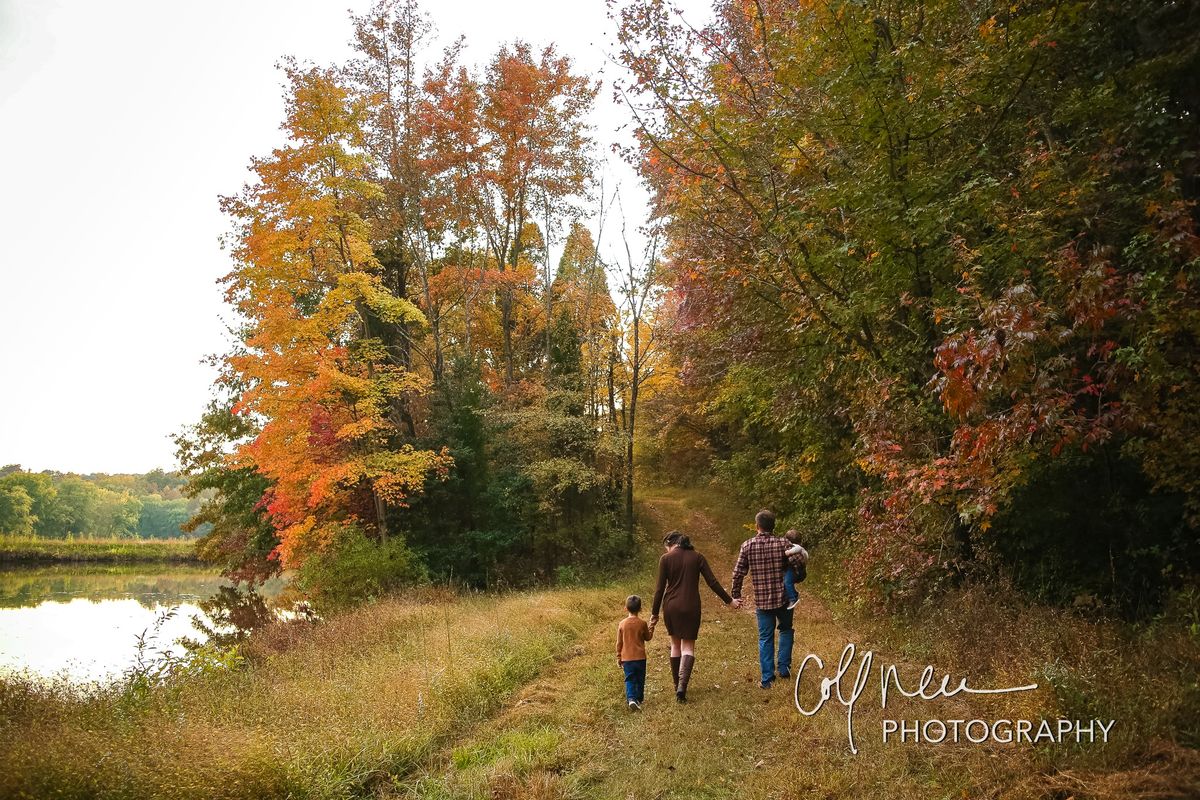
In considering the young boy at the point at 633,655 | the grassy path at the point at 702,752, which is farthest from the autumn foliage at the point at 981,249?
the young boy at the point at 633,655

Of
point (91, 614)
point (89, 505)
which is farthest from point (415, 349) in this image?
point (89, 505)

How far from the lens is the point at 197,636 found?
51.0 ft

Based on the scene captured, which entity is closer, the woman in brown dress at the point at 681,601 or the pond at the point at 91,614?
the woman in brown dress at the point at 681,601

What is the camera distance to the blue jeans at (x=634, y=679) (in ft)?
20.9

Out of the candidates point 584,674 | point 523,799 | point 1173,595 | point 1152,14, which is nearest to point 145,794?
point 523,799

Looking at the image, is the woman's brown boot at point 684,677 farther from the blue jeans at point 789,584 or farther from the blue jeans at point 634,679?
the blue jeans at point 789,584

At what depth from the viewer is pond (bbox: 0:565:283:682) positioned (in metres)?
12.4

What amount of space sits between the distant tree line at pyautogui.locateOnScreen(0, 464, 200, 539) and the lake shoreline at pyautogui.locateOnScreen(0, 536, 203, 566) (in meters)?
6.74

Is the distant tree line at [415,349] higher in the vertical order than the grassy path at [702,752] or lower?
higher

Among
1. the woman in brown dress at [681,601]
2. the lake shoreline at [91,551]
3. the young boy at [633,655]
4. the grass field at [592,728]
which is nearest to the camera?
the grass field at [592,728]

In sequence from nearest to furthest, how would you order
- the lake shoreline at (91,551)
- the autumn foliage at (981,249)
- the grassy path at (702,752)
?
the grassy path at (702,752) → the autumn foliage at (981,249) → the lake shoreline at (91,551)

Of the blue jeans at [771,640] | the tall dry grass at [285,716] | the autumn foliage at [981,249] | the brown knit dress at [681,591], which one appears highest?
the autumn foliage at [981,249]

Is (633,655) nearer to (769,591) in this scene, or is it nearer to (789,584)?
(769,591)

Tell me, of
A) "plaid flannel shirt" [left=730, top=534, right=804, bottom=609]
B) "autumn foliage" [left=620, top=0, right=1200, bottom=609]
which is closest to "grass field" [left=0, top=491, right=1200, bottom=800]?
"plaid flannel shirt" [left=730, top=534, right=804, bottom=609]
